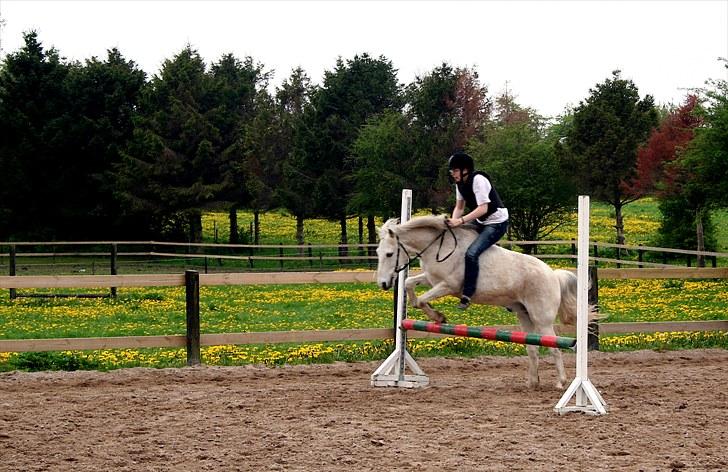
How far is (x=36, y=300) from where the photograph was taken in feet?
64.3

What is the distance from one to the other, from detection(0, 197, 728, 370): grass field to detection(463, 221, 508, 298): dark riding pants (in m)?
2.91

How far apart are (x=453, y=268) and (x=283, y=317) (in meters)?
9.00

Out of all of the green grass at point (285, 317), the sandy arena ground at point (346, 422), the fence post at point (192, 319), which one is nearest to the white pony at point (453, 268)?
the sandy arena ground at point (346, 422)

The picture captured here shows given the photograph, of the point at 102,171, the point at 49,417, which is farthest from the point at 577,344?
the point at 102,171

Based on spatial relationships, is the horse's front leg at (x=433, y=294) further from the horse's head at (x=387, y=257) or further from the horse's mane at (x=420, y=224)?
the horse's mane at (x=420, y=224)

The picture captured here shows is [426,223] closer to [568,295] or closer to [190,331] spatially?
[568,295]

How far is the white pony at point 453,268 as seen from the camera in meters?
8.27

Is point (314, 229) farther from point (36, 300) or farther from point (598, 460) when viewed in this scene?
point (598, 460)

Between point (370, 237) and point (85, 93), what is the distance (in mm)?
16475

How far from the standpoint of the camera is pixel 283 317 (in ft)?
55.5

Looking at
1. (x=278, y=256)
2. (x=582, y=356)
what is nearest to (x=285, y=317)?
(x=582, y=356)

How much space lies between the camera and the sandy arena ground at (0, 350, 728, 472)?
19.0ft

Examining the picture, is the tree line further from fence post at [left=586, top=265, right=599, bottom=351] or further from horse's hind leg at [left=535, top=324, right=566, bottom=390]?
horse's hind leg at [left=535, top=324, right=566, bottom=390]

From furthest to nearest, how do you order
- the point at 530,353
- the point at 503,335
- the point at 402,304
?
the point at 402,304
the point at 530,353
the point at 503,335
